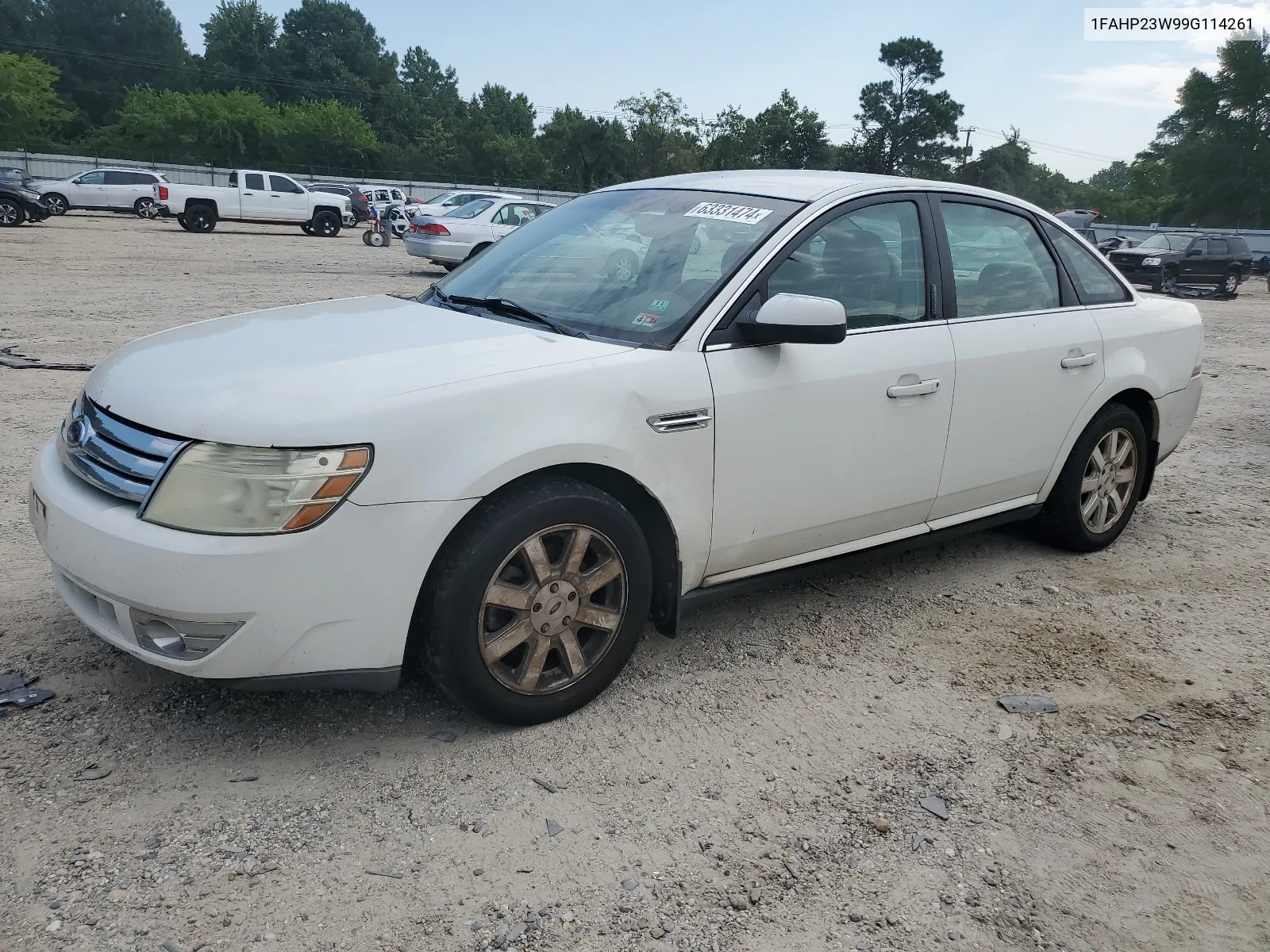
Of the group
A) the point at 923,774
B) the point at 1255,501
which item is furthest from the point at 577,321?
the point at 1255,501

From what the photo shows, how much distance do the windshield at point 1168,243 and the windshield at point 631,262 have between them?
23698 mm

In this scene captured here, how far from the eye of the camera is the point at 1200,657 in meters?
3.84

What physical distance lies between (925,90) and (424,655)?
7967cm

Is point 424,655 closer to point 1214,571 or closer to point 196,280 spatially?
point 1214,571

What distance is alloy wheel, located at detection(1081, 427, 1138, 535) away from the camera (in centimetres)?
472

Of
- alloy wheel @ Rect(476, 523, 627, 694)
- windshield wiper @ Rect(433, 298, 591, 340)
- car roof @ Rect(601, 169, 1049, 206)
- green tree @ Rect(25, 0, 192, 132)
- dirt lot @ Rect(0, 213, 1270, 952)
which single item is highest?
green tree @ Rect(25, 0, 192, 132)

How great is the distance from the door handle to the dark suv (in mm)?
22367

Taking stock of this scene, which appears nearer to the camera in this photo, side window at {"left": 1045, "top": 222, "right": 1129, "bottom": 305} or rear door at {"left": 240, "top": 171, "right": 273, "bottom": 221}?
side window at {"left": 1045, "top": 222, "right": 1129, "bottom": 305}

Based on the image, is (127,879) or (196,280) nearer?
(127,879)

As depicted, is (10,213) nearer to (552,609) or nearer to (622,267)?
(622,267)

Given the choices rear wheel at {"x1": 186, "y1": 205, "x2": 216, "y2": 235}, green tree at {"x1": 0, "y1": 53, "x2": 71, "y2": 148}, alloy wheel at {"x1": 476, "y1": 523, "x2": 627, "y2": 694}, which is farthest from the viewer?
green tree at {"x1": 0, "y1": 53, "x2": 71, "y2": 148}

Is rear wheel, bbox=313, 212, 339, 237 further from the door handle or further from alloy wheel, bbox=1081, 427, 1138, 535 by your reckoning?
the door handle

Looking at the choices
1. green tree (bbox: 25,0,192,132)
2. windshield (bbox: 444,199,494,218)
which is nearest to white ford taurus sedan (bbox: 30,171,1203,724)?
windshield (bbox: 444,199,494,218)

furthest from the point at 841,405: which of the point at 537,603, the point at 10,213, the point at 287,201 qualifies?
the point at 287,201
